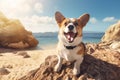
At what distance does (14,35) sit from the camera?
2255cm

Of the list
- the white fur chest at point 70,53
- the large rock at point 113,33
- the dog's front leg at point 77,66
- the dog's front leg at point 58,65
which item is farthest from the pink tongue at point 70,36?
the large rock at point 113,33

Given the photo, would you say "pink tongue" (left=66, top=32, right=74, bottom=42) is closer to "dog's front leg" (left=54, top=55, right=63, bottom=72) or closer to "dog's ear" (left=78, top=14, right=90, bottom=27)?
"dog's ear" (left=78, top=14, right=90, bottom=27)

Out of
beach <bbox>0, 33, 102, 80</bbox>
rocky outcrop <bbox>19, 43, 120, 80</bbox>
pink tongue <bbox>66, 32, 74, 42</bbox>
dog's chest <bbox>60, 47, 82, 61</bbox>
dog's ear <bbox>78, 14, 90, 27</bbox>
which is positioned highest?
dog's ear <bbox>78, 14, 90, 27</bbox>

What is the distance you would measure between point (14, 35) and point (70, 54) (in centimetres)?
1794

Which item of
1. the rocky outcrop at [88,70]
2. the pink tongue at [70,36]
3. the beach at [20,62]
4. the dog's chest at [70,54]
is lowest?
the beach at [20,62]

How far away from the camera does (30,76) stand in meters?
5.99

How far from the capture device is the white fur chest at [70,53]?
5066mm

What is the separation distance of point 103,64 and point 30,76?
1.70 meters

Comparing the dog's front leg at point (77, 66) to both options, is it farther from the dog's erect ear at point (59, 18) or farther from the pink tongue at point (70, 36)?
the dog's erect ear at point (59, 18)

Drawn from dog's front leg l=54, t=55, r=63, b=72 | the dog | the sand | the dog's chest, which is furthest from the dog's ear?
the sand

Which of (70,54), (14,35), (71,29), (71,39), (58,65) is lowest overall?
(14,35)

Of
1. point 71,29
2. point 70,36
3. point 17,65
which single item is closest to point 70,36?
point 70,36

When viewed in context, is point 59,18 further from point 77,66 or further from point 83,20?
point 77,66

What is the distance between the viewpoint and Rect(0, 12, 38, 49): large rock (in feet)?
69.9
